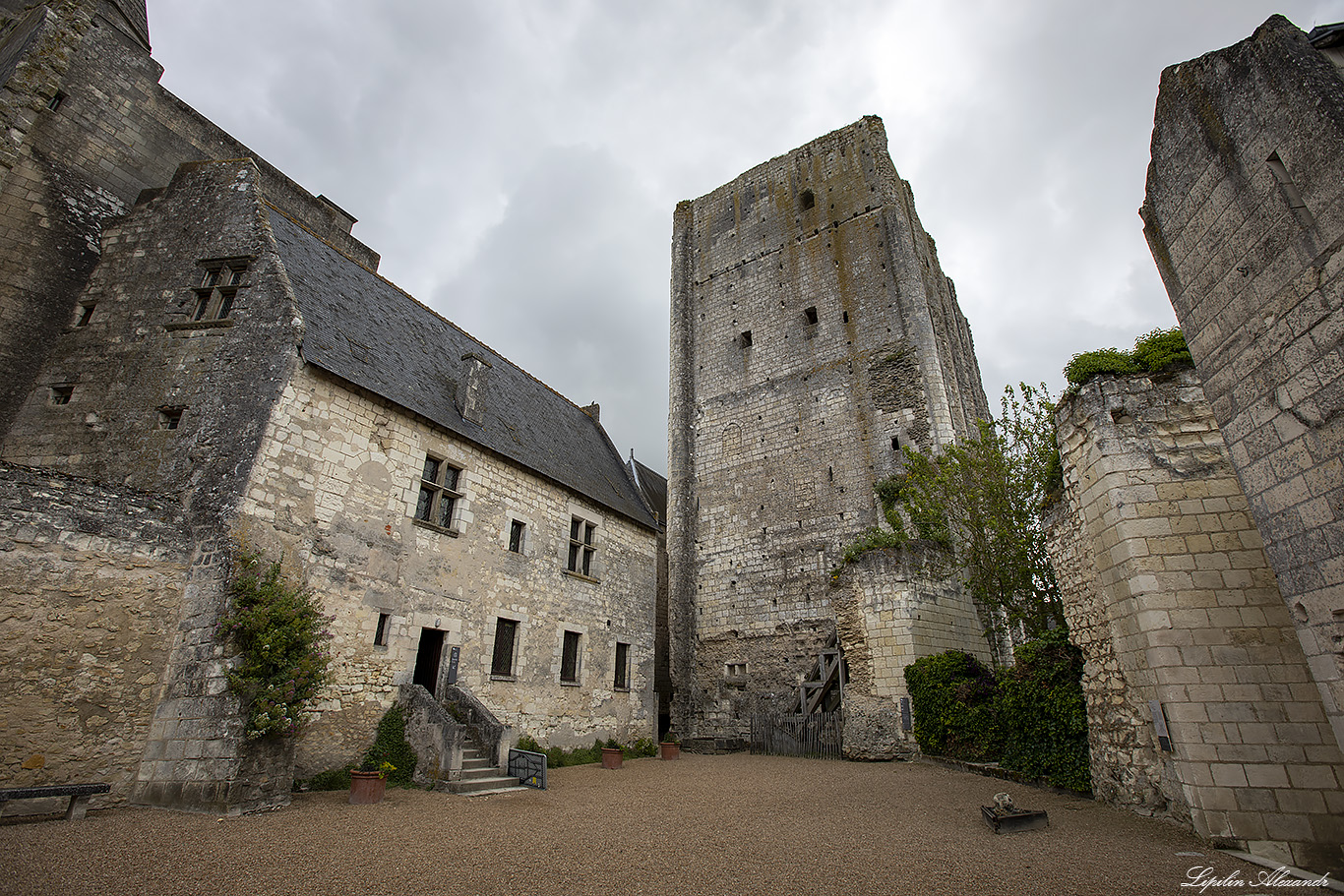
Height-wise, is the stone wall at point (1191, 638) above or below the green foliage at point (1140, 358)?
below

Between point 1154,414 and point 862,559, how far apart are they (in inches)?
298

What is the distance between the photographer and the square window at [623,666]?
45.2ft

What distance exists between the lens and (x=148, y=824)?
5.63 m

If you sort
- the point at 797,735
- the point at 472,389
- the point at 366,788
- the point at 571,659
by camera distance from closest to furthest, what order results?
the point at 366,788 → the point at 472,389 → the point at 571,659 → the point at 797,735


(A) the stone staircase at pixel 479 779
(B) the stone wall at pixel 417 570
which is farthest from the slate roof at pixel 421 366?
(A) the stone staircase at pixel 479 779

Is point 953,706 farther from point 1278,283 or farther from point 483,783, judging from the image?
point 1278,283

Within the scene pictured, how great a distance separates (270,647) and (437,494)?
12.8 feet

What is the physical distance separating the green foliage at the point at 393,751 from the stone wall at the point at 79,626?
2551mm

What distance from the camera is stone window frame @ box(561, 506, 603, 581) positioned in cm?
1317

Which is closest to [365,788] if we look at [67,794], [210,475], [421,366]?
[67,794]

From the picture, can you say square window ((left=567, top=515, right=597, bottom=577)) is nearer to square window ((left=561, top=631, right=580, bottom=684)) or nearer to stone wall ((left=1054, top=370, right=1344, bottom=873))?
square window ((left=561, top=631, right=580, bottom=684))

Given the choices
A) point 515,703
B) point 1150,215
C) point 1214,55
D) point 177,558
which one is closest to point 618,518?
point 515,703

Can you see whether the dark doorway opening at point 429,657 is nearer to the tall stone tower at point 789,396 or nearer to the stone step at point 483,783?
the stone step at point 483,783

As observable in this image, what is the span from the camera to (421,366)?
11.7 m
